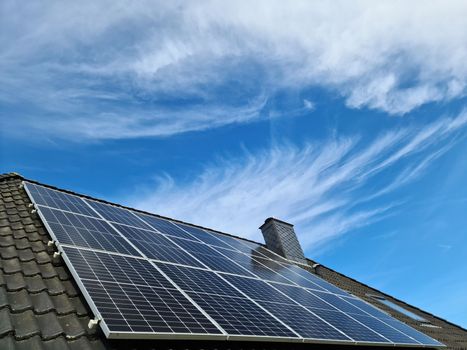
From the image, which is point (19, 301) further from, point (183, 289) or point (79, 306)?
point (183, 289)

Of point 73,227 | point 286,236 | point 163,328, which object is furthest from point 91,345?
point 286,236

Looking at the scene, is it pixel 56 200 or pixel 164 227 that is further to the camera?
pixel 164 227

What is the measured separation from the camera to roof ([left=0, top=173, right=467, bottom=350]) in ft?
12.9

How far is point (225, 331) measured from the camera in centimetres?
512

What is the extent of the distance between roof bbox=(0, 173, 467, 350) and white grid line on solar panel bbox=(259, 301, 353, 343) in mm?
244

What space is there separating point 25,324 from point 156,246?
4.27 metres

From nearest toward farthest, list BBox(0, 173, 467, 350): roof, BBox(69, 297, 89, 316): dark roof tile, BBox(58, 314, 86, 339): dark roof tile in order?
BBox(0, 173, 467, 350): roof → BBox(58, 314, 86, 339): dark roof tile → BBox(69, 297, 89, 316): dark roof tile

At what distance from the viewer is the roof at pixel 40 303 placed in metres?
3.94

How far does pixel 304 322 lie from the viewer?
6980 mm

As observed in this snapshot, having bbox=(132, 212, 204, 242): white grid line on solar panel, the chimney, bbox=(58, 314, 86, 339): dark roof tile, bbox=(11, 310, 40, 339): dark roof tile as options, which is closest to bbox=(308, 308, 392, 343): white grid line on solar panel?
bbox=(132, 212, 204, 242): white grid line on solar panel

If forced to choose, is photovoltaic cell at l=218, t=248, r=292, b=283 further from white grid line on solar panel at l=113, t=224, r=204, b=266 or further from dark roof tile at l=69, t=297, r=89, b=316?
dark roof tile at l=69, t=297, r=89, b=316

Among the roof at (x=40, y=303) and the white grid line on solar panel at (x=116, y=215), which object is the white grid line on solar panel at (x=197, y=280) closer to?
the roof at (x=40, y=303)

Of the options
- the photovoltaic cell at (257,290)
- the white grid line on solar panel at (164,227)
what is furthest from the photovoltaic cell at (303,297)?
the white grid line on solar panel at (164,227)

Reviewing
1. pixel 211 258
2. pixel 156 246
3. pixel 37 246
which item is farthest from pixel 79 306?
pixel 211 258
